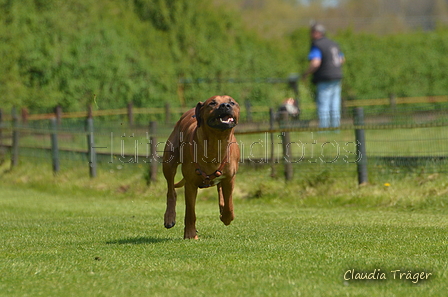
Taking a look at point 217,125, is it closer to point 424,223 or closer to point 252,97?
point 424,223

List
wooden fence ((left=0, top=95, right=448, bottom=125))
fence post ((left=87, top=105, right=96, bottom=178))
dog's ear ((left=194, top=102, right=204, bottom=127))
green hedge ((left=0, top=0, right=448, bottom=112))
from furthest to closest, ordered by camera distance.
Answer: green hedge ((left=0, top=0, right=448, bottom=112)) → wooden fence ((left=0, top=95, right=448, bottom=125)) → fence post ((left=87, top=105, right=96, bottom=178)) → dog's ear ((left=194, top=102, right=204, bottom=127))

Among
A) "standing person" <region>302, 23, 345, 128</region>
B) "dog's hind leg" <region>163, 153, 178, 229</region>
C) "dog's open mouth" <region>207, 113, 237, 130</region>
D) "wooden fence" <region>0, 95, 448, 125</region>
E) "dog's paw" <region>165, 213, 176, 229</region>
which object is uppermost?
"standing person" <region>302, 23, 345, 128</region>

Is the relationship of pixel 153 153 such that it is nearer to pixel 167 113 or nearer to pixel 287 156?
pixel 287 156

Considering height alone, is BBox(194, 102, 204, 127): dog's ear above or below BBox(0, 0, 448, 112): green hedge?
below

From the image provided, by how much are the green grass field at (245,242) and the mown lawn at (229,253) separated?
0.04 ft

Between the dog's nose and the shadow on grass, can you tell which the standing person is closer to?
the shadow on grass

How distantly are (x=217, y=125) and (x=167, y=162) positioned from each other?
4.92ft

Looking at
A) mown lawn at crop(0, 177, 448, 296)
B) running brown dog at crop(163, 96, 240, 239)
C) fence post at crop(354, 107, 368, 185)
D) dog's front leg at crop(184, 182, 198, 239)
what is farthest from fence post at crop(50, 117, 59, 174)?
dog's front leg at crop(184, 182, 198, 239)

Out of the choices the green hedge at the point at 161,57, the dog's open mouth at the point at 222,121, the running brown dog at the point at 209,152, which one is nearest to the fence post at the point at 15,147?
the green hedge at the point at 161,57

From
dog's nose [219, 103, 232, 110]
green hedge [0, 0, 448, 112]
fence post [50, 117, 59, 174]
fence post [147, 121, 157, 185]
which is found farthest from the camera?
green hedge [0, 0, 448, 112]

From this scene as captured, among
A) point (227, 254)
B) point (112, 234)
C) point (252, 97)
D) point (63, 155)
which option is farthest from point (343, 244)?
point (252, 97)

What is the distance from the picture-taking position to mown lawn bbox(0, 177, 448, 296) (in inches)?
219

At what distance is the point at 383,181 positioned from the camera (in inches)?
505

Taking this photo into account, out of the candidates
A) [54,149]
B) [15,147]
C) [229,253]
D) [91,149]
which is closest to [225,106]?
[229,253]
